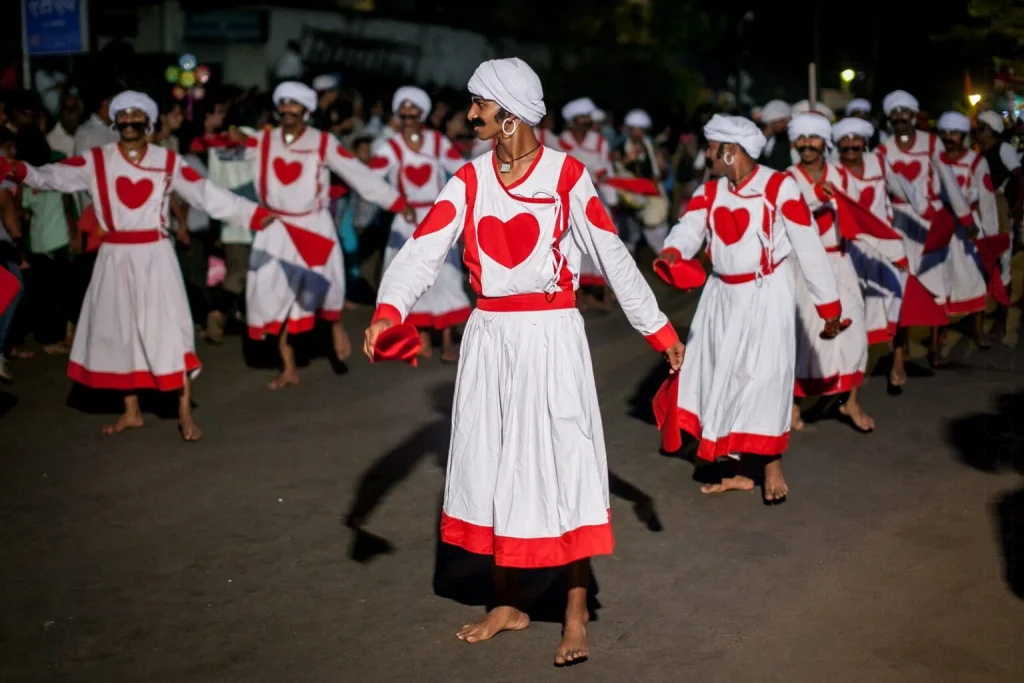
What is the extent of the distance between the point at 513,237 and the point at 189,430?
4302mm

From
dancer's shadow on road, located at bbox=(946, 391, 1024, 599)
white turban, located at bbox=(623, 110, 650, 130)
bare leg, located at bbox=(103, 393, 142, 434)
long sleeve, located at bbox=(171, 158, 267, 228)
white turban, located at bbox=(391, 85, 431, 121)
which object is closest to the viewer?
dancer's shadow on road, located at bbox=(946, 391, 1024, 599)

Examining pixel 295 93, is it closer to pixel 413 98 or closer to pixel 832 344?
pixel 413 98

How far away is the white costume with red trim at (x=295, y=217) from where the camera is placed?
9.78 meters

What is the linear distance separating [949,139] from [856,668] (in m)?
7.44

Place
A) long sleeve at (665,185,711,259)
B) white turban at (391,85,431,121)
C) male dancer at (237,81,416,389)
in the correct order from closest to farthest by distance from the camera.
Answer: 1. long sleeve at (665,185,711,259)
2. male dancer at (237,81,416,389)
3. white turban at (391,85,431,121)

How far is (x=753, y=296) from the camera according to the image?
7.25m

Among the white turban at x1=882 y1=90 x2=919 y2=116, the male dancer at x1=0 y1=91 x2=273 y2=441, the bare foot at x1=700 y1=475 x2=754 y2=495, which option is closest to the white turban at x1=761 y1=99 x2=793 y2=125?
the white turban at x1=882 y1=90 x2=919 y2=116

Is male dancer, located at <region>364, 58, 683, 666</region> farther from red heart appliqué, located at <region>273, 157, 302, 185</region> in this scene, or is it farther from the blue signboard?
the blue signboard

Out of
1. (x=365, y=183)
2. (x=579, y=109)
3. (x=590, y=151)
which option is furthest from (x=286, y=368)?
(x=579, y=109)

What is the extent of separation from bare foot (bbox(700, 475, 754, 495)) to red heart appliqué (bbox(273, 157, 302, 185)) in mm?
4250

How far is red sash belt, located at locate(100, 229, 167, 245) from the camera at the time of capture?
834cm

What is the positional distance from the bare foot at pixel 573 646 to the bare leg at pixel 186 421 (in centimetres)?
413

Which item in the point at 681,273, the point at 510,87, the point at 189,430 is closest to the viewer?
the point at 510,87

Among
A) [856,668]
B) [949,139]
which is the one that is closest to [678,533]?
[856,668]
